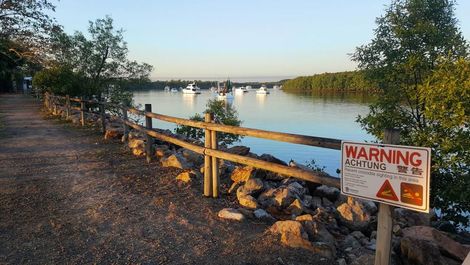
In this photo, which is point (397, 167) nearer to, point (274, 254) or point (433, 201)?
point (274, 254)

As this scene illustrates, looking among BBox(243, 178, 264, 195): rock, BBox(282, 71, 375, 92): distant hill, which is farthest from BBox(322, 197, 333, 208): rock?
BBox(282, 71, 375, 92): distant hill

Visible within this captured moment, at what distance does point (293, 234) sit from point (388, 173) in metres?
1.80

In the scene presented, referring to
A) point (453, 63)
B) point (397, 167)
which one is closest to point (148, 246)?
point (397, 167)

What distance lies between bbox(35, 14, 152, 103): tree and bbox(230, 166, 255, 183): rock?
16554 millimetres

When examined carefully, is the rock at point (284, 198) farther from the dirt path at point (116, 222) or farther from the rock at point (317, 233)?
the rock at point (317, 233)

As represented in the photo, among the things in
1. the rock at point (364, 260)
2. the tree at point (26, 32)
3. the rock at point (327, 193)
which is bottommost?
the rock at point (327, 193)

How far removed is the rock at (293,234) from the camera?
172 inches

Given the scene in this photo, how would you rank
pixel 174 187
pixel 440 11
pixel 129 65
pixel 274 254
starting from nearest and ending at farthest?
pixel 274 254 < pixel 174 187 < pixel 440 11 < pixel 129 65

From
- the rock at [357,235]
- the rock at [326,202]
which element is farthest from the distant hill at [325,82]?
the rock at [357,235]

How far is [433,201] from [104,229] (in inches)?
295

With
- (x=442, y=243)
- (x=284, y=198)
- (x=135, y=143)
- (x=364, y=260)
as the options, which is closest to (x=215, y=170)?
(x=284, y=198)

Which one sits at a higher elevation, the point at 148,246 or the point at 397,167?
the point at 397,167

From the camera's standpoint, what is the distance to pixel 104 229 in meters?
4.92

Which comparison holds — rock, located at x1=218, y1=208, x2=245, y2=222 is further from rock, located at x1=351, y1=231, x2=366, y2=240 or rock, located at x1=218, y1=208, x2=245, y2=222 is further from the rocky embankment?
rock, located at x1=351, y1=231, x2=366, y2=240
